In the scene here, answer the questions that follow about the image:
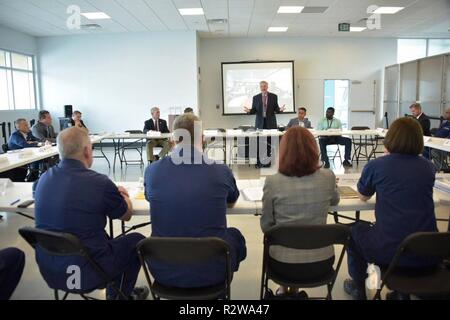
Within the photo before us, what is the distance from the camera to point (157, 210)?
1.96m

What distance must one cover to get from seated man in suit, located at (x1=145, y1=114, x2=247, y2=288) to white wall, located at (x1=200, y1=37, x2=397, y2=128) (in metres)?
10.0

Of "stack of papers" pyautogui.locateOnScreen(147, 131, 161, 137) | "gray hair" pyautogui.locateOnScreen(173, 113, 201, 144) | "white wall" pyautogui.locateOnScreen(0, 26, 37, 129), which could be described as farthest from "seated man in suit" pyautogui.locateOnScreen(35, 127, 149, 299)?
"white wall" pyautogui.locateOnScreen(0, 26, 37, 129)

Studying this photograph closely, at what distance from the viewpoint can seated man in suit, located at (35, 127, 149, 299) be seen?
74.5 inches

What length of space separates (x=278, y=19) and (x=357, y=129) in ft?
11.2

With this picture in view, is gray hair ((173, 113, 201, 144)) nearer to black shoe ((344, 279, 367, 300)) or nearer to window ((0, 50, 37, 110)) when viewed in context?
black shoe ((344, 279, 367, 300))

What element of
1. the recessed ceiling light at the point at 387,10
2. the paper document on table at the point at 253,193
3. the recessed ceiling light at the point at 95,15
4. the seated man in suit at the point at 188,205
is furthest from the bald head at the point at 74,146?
the recessed ceiling light at the point at 387,10

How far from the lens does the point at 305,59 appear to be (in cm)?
1176

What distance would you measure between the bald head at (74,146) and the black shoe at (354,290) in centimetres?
192

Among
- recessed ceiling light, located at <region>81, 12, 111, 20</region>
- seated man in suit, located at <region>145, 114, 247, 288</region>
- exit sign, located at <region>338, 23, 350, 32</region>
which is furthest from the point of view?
exit sign, located at <region>338, 23, 350, 32</region>

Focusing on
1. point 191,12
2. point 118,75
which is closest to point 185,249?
point 191,12

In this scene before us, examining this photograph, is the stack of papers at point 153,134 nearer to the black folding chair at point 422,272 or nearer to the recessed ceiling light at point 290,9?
the recessed ceiling light at point 290,9
